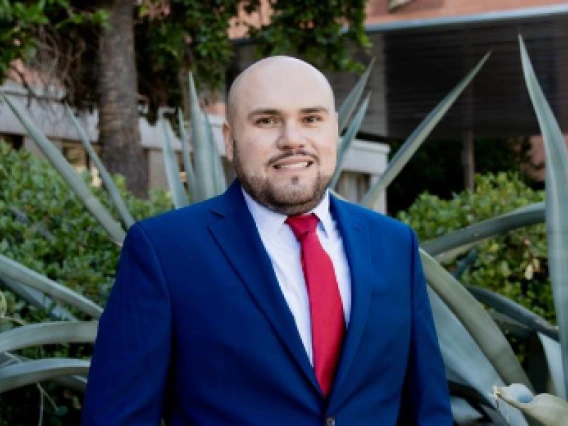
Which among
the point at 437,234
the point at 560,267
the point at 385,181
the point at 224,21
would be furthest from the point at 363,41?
the point at 560,267

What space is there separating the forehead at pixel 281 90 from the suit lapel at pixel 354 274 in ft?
0.76

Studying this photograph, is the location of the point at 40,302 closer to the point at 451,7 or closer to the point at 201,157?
the point at 201,157

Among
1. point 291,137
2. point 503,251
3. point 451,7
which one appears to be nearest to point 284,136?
point 291,137

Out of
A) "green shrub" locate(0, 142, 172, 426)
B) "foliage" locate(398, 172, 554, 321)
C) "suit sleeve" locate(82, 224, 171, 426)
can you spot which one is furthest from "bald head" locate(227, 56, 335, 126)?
"foliage" locate(398, 172, 554, 321)

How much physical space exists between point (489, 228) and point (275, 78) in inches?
69.9

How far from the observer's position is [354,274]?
195cm

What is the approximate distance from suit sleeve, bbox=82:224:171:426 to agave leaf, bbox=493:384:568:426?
2.06 feet

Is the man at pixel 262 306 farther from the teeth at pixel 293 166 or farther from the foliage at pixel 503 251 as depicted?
the foliage at pixel 503 251

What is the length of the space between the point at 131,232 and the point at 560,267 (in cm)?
138

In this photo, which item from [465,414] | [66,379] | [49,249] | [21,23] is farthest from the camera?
[21,23]

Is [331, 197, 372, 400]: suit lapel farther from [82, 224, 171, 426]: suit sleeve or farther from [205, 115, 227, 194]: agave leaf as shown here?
[205, 115, 227, 194]: agave leaf

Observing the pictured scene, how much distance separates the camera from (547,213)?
2924mm

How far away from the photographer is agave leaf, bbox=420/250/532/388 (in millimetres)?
2859

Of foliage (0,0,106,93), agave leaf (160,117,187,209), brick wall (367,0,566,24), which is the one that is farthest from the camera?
brick wall (367,0,566,24)
